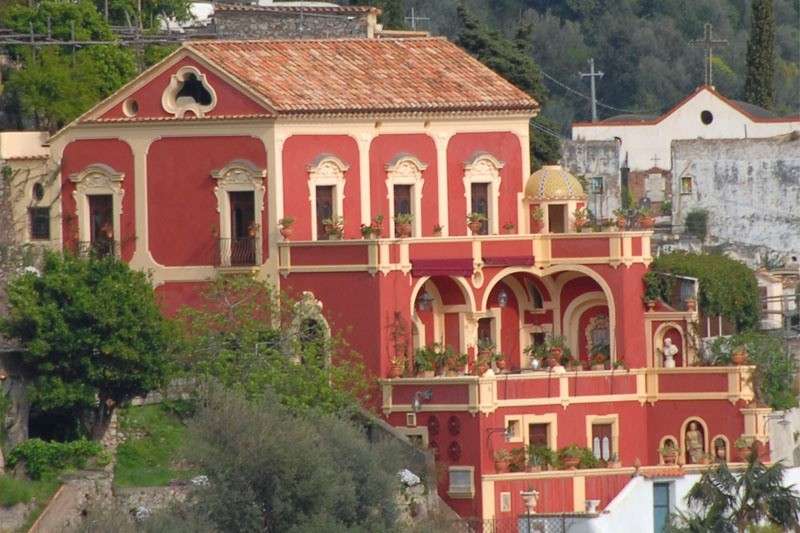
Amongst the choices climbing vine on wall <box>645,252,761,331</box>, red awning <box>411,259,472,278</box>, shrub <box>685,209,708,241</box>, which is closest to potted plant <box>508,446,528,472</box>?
red awning <box>411,259,472,278</box>

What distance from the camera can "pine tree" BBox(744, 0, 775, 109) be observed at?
115 meters

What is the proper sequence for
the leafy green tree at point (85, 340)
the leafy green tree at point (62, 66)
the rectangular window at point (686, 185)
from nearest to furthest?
1. the leafy green tree at point (85, 340)
2. the leafy green tree at point (62, 66)
3. the rectangular window at point (686, 185)

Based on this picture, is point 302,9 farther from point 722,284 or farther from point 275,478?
point 275,478

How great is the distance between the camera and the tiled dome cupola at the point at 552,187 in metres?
87.8

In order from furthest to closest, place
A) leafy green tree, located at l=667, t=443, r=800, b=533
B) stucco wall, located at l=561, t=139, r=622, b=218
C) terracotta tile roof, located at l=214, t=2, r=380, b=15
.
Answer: stucco wall, located at l=561, t=139, r=622, b=218, terracotta tile roof, located at l=214, t=2, r=380, b=15, leafy green tree, located at l=667, t=443, r=800, b=533

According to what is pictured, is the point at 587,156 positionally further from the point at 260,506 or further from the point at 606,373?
the point at 260,506

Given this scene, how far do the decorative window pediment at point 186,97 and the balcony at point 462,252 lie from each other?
328 cm

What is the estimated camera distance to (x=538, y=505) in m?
82.0

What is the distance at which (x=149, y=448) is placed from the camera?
7981cm

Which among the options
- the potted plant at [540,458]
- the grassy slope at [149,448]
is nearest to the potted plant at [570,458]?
the potted plant at [540,458]

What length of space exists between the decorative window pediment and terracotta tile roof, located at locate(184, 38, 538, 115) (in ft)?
2.00

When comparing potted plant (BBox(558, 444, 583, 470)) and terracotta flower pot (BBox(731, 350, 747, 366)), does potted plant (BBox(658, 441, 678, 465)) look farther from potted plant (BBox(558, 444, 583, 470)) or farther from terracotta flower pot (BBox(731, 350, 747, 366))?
terracotta flower pot (BBox(731, 350, 747, 366))

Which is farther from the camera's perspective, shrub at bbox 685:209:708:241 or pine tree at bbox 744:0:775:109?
pine tree at bbox 744:0:775:109

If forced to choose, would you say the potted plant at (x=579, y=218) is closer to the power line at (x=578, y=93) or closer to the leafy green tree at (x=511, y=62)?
the leafy green tree at (x=511, y=62)
